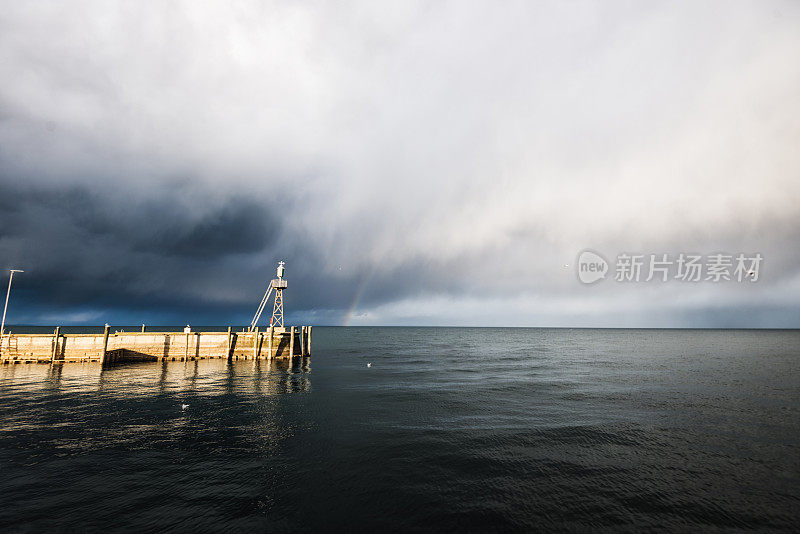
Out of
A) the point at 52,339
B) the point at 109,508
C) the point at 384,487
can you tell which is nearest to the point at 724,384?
the point at 384,487

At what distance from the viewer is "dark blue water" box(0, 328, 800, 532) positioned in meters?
15.7

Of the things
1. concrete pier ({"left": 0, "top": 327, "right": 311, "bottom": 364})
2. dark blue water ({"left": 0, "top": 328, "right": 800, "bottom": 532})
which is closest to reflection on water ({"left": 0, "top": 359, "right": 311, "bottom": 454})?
dark blue water ({"left": 0, "top": 328, "right": 800, "bottom": 532})

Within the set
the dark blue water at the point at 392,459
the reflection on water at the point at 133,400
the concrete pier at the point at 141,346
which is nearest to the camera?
the dark blue water at the point at 392,459

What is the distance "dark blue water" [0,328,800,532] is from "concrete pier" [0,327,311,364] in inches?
609

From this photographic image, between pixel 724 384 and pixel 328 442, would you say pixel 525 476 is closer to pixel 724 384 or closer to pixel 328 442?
pixel 328 442

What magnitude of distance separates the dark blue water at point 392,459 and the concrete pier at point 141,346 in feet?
50.7

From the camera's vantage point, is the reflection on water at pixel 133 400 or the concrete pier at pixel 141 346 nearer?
the reflection on water at pixel 133 400

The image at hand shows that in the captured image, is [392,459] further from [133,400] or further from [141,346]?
[141,346]

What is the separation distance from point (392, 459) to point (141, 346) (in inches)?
2400

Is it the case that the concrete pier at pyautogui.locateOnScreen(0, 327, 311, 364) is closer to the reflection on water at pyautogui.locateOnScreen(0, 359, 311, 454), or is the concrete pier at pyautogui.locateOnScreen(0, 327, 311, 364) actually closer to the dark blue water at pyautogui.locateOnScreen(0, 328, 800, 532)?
the reflection on water at pyautogui.locateOnScreen(0, 359, 311, 454)

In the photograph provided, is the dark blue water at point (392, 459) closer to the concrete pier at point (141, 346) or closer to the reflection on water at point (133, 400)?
the reflection on water at point (133, 400)

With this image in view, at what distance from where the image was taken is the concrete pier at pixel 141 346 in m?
56.7

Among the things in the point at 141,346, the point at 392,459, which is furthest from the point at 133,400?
the point at 141,346

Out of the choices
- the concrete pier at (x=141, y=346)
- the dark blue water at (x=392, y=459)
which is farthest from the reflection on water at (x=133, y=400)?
the concrete pier at (x=141, y=346)
